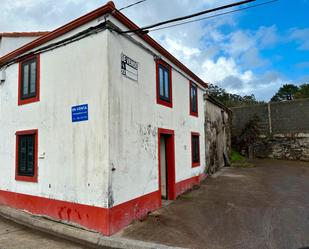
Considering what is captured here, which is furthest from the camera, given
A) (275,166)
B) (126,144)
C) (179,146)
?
(275,166)

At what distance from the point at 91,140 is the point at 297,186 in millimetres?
8769

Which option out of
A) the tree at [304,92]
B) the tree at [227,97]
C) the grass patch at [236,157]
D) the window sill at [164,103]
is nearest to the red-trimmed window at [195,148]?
the window sill at [164,103]

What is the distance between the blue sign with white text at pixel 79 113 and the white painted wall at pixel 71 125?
0.11m

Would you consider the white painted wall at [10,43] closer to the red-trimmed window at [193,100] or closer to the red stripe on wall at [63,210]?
the red stripe on wall at [63,210]

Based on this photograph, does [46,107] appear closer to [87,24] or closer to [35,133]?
[35,133]

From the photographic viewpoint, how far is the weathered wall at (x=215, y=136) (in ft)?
41.4

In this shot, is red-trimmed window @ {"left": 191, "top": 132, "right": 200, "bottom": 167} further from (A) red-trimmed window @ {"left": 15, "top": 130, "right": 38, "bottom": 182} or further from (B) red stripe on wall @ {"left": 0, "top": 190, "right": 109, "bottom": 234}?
(A) red-trimmed window @ {"left": 15, "top": 130, "right": 38, "bottom": 182}

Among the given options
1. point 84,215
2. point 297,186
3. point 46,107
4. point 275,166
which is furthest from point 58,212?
point 275,166

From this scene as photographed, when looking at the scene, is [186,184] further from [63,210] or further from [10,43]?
[10,43]

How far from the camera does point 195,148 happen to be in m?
10.7

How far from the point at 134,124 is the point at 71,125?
62.7 inches

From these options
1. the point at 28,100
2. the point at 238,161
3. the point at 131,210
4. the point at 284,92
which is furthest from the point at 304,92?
the point at 28,100

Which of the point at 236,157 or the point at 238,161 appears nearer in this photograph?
the point at 238,161

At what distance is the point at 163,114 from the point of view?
311 inches
